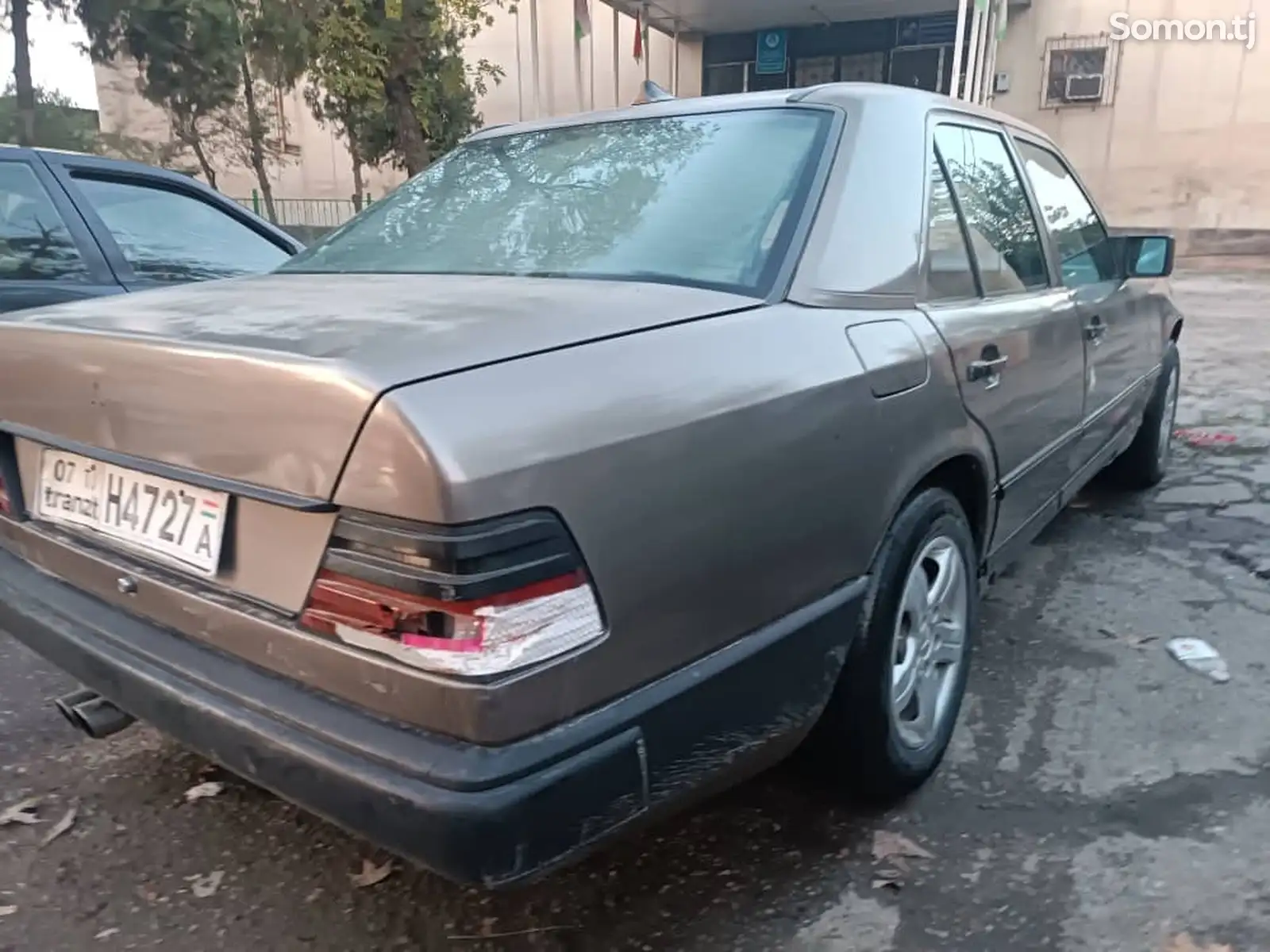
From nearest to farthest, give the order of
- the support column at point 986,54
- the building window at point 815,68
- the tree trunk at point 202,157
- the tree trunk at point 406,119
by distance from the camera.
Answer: the tree trunk at point 406,119, the support column at point 986,54, the tree trunk at point 202,157, the building window at point 815,68

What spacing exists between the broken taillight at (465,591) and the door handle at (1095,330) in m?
2.45

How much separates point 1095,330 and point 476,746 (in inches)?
108

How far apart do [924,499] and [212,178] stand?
18199mm

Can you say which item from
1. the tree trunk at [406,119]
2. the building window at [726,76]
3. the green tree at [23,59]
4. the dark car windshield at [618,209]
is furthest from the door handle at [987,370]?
the building window at [726,76]

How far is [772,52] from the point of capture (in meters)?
19.8

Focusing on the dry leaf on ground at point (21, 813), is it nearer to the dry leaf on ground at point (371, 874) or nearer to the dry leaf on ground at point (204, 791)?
the dry leaf on ground at point (204, 791)

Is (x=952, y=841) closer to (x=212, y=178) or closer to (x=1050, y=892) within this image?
(x=1050, y=892)

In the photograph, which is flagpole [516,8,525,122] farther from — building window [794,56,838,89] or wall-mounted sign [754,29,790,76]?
building window [794,56,838,89]

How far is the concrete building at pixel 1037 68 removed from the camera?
16.9 m

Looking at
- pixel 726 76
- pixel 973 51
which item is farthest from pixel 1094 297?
pixel 726 76

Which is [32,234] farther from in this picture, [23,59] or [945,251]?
[23,59]

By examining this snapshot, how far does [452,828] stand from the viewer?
52.7 inches

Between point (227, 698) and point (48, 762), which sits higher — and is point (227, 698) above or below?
above

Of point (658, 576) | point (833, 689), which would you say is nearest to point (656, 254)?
point (658, 576)
